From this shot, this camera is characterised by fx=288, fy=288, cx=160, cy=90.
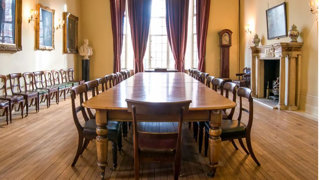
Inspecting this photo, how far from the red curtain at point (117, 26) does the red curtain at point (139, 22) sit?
33 centimetres

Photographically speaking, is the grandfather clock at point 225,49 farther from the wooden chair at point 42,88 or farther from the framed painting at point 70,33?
the wooden chair at point 42,88

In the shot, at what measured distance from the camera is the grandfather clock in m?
10.5

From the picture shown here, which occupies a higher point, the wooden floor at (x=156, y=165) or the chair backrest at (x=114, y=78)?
the chair backrest at (x=114, y=78)

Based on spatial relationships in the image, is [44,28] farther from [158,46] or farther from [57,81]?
[158,46]

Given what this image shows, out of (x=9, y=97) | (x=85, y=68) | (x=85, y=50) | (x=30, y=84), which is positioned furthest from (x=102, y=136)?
(x=85, y=50)

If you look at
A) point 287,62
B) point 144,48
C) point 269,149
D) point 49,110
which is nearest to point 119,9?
point 144,48

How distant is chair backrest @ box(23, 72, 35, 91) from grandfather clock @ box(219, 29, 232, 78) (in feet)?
21.7

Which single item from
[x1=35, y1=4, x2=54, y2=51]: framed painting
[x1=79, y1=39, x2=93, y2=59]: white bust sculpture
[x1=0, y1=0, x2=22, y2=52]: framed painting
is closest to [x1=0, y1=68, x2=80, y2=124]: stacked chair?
[x1=0, y1=0, x2=22, y2=52]: framed painting

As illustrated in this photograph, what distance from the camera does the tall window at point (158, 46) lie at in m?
11.0

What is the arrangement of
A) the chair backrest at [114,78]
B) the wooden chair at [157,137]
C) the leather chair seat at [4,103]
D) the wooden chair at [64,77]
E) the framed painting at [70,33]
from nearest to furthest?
the wooden chair at [157,137]
the leather chair seat at [4,103]
the chair backrest at [114,78]
the wooden chair at [64,77]
the framed painting at [70,33]

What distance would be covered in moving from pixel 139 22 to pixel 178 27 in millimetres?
1458

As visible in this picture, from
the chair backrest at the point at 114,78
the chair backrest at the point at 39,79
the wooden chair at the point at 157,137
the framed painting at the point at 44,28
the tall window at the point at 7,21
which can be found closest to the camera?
the wooden chair at the point at 157,137

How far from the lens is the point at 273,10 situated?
25.1 feet

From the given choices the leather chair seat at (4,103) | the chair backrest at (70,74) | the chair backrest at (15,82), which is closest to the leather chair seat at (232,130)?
the leather chair seat at (4,103)
